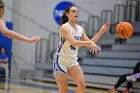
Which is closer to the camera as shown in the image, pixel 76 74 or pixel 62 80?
pixel 62 80

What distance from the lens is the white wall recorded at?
67.6 feet

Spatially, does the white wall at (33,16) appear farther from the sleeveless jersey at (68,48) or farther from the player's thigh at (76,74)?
the player's thigh at (76,74)

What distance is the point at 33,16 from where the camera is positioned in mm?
20703

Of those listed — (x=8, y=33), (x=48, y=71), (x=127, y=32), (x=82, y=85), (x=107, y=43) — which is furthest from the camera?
(x=48, y=71)

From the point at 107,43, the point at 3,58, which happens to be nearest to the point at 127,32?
the point at 107,43

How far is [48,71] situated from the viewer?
19.6 meters

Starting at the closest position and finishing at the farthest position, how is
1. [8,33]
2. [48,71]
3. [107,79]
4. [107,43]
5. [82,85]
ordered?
1. [8,33]
2. [82,85]
3. [107,79]
4. [107,43]
5. [48,71]

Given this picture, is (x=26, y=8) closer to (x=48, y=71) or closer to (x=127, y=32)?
(x=48, y=71)

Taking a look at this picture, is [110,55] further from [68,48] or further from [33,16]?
[68,48]

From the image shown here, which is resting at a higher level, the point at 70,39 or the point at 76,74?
the point at 70,39

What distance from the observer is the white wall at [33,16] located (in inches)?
811

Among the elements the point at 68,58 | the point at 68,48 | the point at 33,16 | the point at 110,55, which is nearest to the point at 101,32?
the point at 68,48

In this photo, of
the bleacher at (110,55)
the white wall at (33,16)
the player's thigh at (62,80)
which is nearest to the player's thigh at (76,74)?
the player's thigh at (62,80)

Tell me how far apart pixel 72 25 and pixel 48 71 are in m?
12.5
